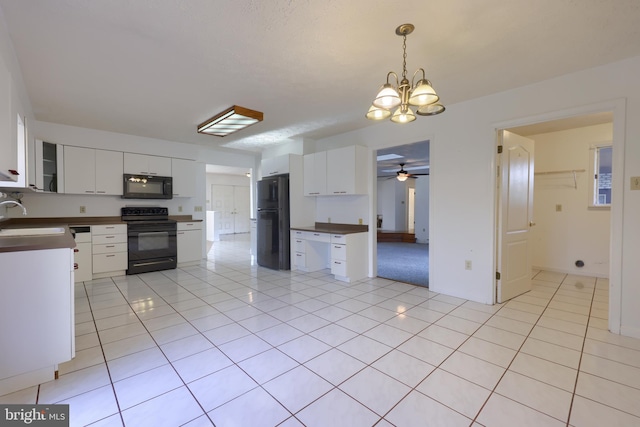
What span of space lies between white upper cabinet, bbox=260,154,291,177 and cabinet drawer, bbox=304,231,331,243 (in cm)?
119

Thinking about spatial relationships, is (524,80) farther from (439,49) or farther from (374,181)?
(374,181)

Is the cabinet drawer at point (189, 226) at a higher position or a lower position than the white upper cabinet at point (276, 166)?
lower

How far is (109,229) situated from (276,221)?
8.37 feet

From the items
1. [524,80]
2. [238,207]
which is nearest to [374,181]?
[524,80]

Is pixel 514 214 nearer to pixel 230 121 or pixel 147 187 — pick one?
pixel 230 121

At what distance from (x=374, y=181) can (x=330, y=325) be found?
8.09 feet

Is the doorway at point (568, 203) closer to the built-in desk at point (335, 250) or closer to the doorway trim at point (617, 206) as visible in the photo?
the doorway trim at point (617, 206)

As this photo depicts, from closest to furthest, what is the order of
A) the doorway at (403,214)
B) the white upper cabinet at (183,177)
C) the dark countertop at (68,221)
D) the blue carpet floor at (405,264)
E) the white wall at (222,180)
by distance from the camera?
the dark countertop at (68,221)
the blue carpet floor at (405,264)
the doorway at (403,214)
the white upper cabinet at (183,177)
the white wall at (222,180)

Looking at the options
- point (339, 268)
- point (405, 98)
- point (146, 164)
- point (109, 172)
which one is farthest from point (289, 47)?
point (109, 172)

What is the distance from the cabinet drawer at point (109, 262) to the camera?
417cm

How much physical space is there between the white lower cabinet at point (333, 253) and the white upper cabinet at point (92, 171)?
306 cm

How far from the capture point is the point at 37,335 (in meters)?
1.75

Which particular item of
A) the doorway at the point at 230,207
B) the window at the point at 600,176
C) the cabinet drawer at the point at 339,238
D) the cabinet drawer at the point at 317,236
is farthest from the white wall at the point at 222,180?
the window at the point at 600,176

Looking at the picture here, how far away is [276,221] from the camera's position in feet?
15.9
